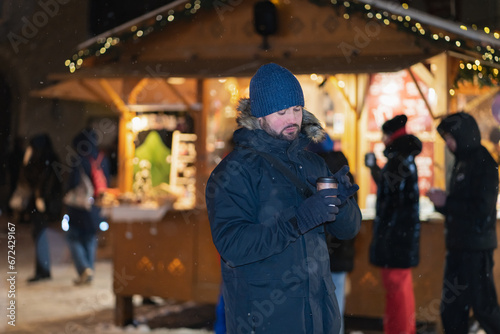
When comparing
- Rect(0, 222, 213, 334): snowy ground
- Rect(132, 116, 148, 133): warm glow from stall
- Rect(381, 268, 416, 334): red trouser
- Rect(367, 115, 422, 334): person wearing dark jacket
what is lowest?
Rect(0, 222, 213, 334): snowy ground

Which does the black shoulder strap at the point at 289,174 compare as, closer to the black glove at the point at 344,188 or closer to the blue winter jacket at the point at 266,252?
the blue winter jacket at the point at 266,252

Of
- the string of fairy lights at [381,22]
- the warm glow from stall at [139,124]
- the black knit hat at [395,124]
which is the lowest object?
the black knit hat at [395,124]

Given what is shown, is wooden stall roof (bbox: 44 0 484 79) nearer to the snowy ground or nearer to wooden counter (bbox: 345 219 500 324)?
wooden counter (bbox: 345 219 500 324)

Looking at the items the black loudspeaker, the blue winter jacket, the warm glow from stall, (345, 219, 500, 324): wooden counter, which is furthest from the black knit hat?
the warm glow from stall

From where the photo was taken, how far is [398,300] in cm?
488

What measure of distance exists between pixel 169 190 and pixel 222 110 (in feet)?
4.18

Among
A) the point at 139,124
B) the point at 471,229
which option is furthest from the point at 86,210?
the point at 471,229

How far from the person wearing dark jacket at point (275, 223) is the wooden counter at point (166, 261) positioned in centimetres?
380

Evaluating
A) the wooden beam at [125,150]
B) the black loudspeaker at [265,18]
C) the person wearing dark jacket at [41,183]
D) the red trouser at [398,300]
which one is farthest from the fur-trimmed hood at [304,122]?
the wooden beam at [125,150]

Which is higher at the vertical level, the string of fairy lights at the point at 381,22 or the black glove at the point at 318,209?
the string of fairy lights at the point at 381,22

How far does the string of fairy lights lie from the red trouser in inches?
80.8

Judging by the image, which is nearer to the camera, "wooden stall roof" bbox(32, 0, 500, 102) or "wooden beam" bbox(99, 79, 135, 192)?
"wooden stall roof" bbox(32, 0, 500, 102)

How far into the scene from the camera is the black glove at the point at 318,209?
2452 mm

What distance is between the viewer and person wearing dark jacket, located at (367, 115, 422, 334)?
15.8 ft
